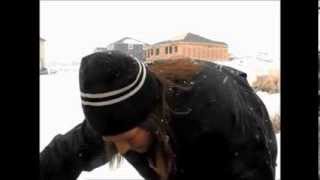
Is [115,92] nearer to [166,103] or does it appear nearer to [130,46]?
[166,103]

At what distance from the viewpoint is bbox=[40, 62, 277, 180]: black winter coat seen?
1.00 metres

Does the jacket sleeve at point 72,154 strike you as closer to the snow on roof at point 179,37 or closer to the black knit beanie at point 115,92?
the black knit beanie at point 115,92

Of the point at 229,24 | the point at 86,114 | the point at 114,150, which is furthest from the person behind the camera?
the point at 229,24

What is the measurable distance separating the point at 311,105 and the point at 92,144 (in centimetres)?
60

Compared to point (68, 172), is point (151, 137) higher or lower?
higher

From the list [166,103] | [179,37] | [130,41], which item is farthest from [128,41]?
[166,103]

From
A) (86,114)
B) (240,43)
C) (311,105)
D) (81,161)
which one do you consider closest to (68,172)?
(81,161)

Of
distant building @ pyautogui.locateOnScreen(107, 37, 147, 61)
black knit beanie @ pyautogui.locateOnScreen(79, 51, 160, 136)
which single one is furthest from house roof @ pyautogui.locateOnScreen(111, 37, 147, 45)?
black knit beanie @ pyautogui.locateOnScreen(79, 51, 160, 136)

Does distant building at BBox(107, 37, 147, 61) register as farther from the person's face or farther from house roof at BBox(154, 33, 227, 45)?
the person's face

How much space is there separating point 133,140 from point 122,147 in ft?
0.14

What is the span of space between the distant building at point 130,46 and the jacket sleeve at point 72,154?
0.20m

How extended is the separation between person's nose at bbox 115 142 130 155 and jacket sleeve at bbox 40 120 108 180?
54mm
